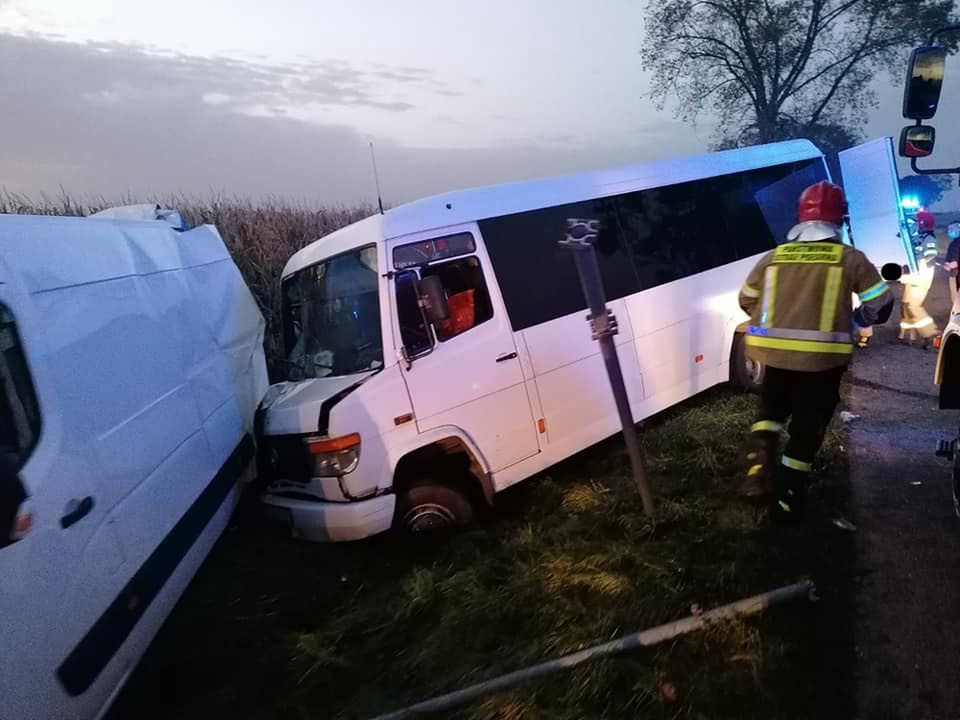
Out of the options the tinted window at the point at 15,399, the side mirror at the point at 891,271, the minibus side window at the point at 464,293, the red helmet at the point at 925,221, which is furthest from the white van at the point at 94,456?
the red helmet at the point at 925,221

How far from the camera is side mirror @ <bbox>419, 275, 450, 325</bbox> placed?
3.98 meters

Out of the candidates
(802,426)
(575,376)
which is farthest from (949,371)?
(575,376)

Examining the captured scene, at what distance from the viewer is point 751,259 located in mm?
6520

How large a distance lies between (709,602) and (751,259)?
14.3ft

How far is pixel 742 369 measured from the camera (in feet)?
21.0

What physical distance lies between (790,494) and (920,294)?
5.73m

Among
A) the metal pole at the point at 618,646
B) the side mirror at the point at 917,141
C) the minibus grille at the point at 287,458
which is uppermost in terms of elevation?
the side mirror at the point at 917,141

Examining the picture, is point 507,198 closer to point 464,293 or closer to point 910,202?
point 464,293

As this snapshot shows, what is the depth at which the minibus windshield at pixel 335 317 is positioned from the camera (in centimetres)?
423

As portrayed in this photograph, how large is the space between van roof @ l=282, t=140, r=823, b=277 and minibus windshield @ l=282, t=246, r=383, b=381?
0.12 meters

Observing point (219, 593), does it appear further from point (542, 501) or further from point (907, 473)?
point (907, 473)

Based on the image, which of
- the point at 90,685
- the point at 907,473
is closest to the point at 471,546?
the point at 90,685

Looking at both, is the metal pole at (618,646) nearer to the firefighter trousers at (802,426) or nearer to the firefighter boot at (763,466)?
the firefighter trousers at (802,426)

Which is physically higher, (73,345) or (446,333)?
(73,345)
